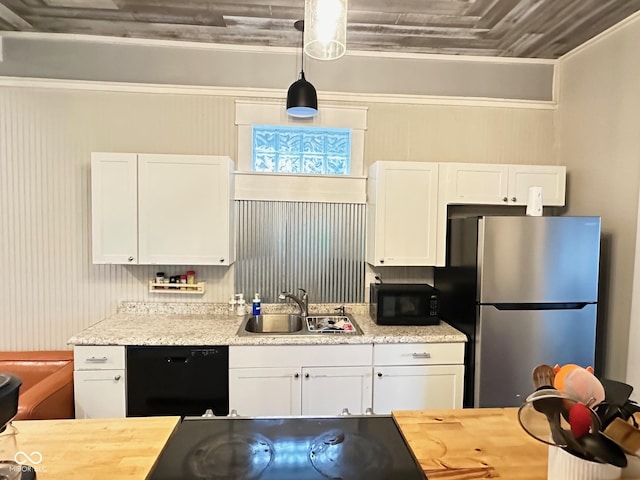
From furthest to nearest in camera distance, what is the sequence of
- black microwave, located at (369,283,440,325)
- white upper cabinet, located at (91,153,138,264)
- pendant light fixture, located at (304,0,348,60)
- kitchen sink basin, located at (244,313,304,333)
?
kitchen sink basin, located at (244,313,304,333) < black microwave, located at (369,283,440,325) < white upper cabinet, located at (91,153,138,264) < pendant light fixture, located at (304,0,348,60)

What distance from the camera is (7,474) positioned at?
931mm

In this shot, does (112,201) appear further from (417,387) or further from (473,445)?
(473,445)

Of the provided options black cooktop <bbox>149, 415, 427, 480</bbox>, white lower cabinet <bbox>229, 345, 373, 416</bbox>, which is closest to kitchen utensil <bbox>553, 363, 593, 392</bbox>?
black cooktop <bbox>149, 415, 427, 480</bbox>

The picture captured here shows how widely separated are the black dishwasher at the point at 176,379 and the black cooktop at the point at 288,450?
104 centimetres

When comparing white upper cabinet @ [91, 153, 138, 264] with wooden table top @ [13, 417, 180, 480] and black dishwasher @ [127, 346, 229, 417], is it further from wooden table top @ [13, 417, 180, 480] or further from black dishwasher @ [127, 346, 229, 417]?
wooden table top @ [13, 417, 180, 480]

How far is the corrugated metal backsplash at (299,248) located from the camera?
298 centimetres

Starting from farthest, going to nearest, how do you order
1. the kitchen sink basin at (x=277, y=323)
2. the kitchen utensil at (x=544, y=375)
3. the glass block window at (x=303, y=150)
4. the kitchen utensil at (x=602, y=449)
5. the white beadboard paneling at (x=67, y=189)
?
the glass block window at (x=303, y=150) → the kitchen sink basin at (x=277, y=323) → the white beadboard paneling at (x=67, y=189) → the kitchen utensil at (x=544, y=375) → the kitchen utensil at (x=602, y=449)

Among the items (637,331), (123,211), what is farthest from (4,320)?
(637,331)

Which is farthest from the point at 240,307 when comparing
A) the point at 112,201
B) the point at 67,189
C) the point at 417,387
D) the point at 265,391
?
the point at 67,189

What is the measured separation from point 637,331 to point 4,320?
4144mm

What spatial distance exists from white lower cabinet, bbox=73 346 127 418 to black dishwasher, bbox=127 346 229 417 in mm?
51

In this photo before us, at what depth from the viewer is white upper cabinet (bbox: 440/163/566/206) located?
2764 millimetres

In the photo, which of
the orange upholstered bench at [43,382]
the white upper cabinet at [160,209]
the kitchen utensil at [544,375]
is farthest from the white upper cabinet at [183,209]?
the kitchen utensil at [544,375]

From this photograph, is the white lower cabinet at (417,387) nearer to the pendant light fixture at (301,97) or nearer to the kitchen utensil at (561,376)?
the kitchen utensil at (561,376)
